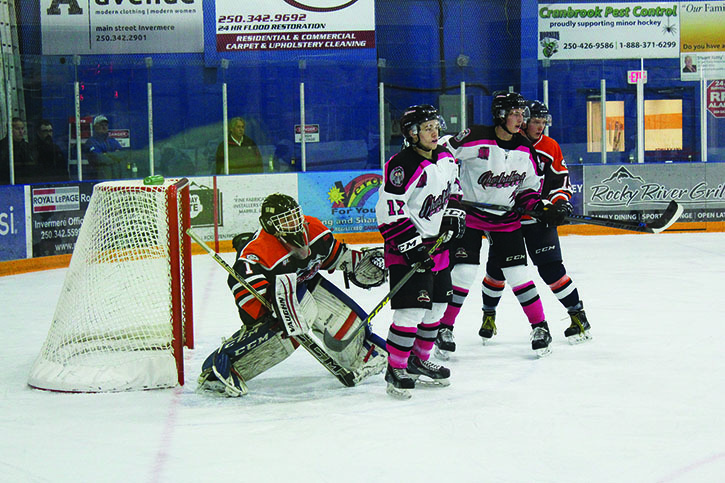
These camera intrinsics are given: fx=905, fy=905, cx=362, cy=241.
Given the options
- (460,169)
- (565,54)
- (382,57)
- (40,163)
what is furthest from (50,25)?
(460,169)

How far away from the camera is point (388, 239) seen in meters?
3.49

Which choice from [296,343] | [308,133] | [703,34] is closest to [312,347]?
[296,343]

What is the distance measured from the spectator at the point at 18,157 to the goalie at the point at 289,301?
15.4 feet

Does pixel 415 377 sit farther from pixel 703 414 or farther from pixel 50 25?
pixel 50 25

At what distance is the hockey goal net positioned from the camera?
3629 millimetres

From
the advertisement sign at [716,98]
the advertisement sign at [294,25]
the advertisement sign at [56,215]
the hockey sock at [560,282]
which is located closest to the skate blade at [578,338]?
the hockey sock at [560,282]

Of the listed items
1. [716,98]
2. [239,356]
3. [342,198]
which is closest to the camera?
[239,356]

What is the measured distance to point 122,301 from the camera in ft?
12.6

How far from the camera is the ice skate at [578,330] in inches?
170

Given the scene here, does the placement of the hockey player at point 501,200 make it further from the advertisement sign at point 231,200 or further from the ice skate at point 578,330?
the advertisement sign at point 231,200

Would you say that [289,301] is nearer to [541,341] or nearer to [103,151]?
[541,341]

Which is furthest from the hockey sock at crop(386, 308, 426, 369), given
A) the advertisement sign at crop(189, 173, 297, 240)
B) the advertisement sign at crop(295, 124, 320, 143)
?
the advertisement sign at crop(295, 124, 320, 143)

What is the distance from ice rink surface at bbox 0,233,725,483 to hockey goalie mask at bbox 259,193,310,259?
0.61 metres

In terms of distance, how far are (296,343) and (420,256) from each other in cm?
60
